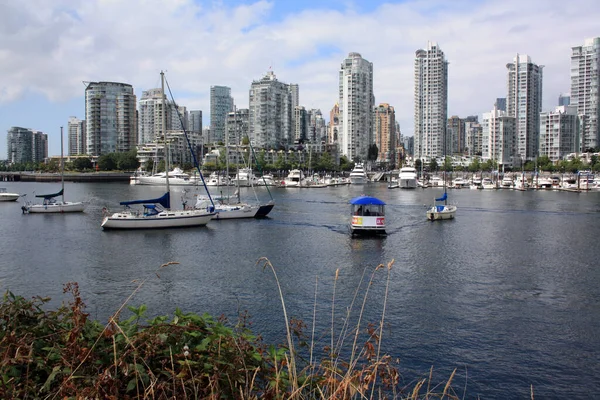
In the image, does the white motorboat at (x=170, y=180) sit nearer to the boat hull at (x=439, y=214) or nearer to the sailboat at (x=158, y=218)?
the boat hull at (x=439, y=214)

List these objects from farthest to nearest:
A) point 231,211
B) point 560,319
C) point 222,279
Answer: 1. point 231,211
2. point 222,279
3. point 560,319

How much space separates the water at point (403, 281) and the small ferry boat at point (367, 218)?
1.23 m

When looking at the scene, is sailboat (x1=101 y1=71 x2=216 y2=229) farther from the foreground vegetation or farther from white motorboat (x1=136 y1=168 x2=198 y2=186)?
white motorboat (x1=136 y1=168 x2=198 y2=186)

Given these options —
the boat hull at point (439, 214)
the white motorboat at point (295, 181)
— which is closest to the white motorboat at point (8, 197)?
the boat hull at point (439, 214)

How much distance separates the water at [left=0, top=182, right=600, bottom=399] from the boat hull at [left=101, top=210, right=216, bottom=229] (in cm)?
139

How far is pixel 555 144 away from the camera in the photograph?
196250mm

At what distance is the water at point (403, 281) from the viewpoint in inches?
639

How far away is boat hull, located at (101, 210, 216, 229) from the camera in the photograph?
44594mm

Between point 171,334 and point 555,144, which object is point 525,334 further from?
point 555,144

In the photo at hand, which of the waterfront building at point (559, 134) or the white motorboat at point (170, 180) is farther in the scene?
the waterfront building at point (559, 134)

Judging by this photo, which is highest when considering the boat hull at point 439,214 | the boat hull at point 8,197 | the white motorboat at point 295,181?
the white motorboat at point 295,181

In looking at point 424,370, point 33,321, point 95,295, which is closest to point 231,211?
point 95,295

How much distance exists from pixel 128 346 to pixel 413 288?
2102 centimetres

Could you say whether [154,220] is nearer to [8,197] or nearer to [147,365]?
[147,365]
